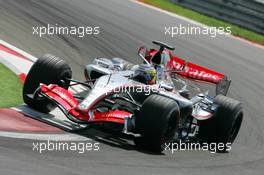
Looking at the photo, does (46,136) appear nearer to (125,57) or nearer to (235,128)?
(235,128)

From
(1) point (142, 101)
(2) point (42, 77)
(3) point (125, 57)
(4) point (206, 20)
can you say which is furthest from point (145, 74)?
(4) point (206, 20)

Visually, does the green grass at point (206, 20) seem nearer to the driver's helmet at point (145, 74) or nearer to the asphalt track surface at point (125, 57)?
the asphalt track surface at point (125, 57)

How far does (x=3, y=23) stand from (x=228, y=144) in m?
6.84

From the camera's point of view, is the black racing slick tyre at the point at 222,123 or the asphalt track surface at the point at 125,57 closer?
the asphalt track surface at the point at 125,57

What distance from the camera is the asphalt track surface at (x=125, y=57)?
9.19 m

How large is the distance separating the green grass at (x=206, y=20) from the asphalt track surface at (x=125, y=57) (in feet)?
3.66

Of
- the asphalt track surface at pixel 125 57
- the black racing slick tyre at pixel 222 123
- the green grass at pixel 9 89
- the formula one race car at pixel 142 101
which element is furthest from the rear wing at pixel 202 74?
the green grass at pixel 9 89

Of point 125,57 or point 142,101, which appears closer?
point 142,101

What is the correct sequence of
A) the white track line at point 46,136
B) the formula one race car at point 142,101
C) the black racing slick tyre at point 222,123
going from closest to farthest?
the white track line at point 46,136
the formula one race car at point 142,101
the black racing slick tyre at point 222,123

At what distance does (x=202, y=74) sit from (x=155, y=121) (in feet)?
10.1

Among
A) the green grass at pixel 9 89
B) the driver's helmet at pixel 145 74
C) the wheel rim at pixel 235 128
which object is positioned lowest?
the wheel rim at pixel 235 128

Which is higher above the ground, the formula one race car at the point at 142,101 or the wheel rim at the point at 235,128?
the formula one race car at the point at 142,101

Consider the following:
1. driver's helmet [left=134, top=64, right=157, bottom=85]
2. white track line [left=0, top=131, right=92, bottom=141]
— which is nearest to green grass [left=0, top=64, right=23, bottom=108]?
white track line [left=0, top=131, right=92, bottom=141]

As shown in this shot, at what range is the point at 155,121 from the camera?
10516 mm
